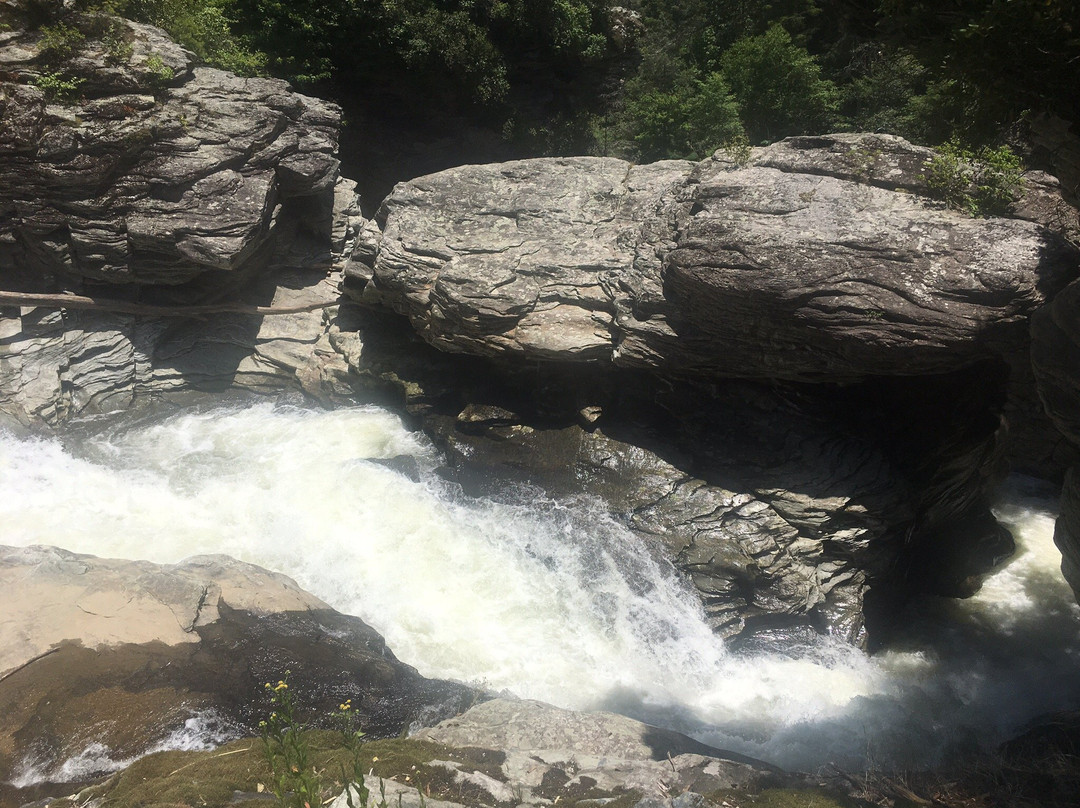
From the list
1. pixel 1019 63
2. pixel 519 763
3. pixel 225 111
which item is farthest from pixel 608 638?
pixel 225 111

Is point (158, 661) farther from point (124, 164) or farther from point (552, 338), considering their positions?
point (124, 164)

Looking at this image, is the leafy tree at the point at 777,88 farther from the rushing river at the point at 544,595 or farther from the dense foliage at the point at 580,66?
the rushing river at the point at 544,595

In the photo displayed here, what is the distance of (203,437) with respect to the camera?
1201 cm

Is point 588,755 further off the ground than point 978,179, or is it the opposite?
point 978,179

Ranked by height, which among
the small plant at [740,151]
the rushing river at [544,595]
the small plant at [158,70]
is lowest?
the rushing river at [544,595]

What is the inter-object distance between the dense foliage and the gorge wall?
2.67 meters

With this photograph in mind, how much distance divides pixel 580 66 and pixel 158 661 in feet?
66.5

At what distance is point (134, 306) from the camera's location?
1278 centimetres

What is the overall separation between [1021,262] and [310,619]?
9.04 metres

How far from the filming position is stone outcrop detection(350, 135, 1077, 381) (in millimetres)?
7809

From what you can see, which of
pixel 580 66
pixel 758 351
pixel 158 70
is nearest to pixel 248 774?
pixel 758 351

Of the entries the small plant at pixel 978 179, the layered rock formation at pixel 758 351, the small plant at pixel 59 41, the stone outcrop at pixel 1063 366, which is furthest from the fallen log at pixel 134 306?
the stone outcrop at pixel 1063 366

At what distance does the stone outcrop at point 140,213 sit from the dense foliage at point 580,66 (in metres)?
2.56

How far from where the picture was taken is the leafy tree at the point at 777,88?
17422 millimetres
